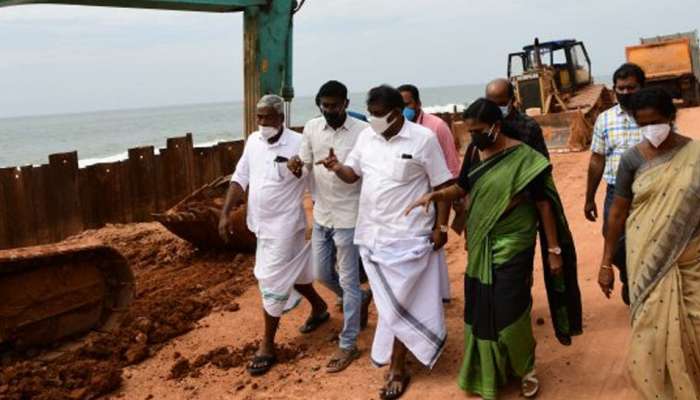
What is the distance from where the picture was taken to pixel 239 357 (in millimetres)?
5172

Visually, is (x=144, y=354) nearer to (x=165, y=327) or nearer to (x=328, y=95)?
(x=165, y=327)

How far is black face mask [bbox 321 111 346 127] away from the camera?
4855 millimetres

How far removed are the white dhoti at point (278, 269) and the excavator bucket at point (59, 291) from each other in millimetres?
1482

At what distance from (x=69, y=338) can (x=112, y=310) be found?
412 millimetres

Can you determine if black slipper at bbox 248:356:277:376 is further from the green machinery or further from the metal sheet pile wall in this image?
the metal sheet pile wall

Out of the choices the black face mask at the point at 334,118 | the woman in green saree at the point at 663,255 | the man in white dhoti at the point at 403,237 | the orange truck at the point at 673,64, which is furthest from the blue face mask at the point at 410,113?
the orange truck at the point at 673,64

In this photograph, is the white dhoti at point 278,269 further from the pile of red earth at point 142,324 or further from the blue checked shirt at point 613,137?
the blue checked shirt at point 613,137

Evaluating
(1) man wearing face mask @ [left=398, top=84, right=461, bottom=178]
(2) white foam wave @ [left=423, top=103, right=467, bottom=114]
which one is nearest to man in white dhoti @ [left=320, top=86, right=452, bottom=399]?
(1) man wearing face mask @ [left=398, top=84, right=461, bottom=178]

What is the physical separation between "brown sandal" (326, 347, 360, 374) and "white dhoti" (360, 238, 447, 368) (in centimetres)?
46

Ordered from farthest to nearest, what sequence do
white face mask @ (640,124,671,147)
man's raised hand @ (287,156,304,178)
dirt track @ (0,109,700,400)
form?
man's raised hand @ (287,156,304,178)
dirt track @ (0,109,700,400)
white face mask @ (640,124,671,147)

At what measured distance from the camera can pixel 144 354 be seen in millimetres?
5395

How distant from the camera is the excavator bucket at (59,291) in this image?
523 centimetres

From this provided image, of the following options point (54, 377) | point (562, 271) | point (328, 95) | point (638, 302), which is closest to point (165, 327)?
point (54, 377)

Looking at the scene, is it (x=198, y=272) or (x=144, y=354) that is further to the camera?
(x=198, y=272)
